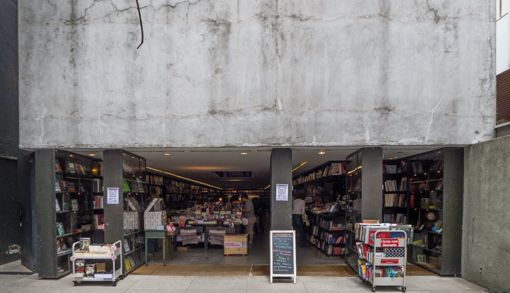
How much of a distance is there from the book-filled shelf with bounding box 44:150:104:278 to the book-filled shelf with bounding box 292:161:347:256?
5741 mm

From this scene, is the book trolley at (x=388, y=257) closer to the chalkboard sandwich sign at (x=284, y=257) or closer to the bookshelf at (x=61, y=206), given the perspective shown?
the chalkboard sandwich sign at (x=284, y=257)

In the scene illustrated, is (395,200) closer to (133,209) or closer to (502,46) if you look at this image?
(502,46)

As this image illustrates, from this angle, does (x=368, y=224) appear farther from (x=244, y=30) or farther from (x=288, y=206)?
(x=244, y=30)

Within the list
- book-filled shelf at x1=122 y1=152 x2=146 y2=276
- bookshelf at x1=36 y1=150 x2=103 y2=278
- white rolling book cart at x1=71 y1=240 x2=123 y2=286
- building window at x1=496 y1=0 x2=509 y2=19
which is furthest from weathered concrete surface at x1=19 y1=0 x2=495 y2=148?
building window at x1=496 y1=0 x2=509 y2=19

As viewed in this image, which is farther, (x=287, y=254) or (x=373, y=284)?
(x=287, y=254)

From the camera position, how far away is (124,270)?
→ 6.41 metres

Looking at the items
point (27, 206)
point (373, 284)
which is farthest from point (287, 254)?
point (27, 206)

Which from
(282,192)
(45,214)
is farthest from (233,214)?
(45,214)

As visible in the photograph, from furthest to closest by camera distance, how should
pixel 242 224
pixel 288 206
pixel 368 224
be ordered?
pixel 242 224 < pixel 288 206 < pixel 368 224

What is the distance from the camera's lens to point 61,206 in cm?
649

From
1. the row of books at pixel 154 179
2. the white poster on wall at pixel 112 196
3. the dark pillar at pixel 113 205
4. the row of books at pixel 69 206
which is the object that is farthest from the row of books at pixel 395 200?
the row of books at pixel 154 179

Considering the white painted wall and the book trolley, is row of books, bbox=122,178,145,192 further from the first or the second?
the white painted wall

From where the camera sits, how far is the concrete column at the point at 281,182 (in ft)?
20.7

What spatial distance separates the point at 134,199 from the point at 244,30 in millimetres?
4381
